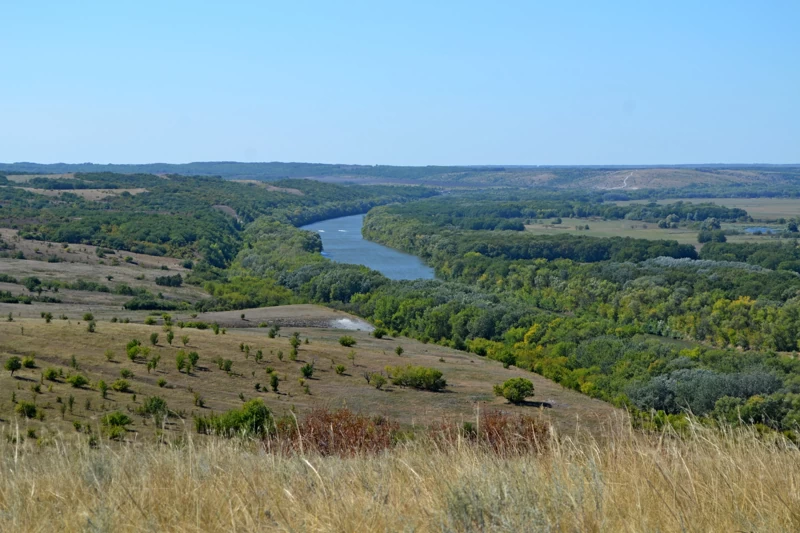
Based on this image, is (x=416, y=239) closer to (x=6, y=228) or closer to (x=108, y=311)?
(x=6, y=228)

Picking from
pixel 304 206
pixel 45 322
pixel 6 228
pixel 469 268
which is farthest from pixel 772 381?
pixel 304 206

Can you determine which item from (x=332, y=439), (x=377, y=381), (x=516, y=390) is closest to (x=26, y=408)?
(x=377, y=381)

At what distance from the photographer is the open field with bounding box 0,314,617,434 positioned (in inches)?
1029

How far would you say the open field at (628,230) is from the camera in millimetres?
119812

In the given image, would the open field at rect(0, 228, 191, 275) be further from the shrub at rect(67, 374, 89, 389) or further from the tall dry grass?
the tall dry grass

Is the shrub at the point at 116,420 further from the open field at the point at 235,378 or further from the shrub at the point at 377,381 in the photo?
the shrub at the point at 377,381

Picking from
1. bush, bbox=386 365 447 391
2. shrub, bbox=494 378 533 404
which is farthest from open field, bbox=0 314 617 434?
bush, bbox=386 365 447 391

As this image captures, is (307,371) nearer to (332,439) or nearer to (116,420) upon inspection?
(116,420)

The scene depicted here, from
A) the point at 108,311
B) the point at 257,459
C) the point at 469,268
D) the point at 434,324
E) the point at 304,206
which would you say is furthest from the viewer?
the point at 304,206

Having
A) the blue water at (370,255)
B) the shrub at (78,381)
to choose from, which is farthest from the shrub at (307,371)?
the blue water at (370,255)

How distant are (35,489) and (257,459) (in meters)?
1.54

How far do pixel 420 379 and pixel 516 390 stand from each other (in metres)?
4.07

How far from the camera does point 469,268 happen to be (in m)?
88.6

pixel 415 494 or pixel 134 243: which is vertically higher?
pixel 415 494
